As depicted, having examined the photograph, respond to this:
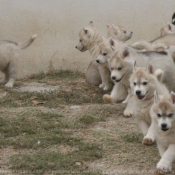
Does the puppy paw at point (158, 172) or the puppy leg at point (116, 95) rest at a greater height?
the puppy paw at point (158, 172)

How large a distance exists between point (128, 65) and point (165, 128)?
2327 millimetres

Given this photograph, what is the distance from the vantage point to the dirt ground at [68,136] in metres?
5.38

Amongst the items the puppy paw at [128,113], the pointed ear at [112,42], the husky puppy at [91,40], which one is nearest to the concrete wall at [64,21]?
the husky puppy at [91,40]

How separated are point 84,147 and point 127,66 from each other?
1791 mm

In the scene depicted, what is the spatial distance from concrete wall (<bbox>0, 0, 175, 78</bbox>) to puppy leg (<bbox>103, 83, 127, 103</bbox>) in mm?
2660

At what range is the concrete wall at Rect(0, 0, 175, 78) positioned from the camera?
10.3m

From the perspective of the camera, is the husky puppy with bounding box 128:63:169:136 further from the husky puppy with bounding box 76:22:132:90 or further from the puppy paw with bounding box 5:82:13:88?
the puppy paw with bounding box 5:82:13:88

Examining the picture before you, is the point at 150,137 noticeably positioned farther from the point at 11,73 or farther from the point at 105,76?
the point at 11,73

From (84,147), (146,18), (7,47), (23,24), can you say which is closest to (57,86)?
(7,47)

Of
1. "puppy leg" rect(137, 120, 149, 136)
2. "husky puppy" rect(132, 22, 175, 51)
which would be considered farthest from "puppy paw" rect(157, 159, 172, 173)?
"husky puppy" rect(132, 22, 175, 51)

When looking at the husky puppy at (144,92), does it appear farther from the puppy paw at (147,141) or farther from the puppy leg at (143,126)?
the puppy paw at (147,141)

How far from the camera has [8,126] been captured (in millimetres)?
6652

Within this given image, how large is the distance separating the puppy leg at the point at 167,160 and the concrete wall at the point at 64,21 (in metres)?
5.44

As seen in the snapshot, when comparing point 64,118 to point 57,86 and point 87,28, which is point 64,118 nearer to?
point 57,86
